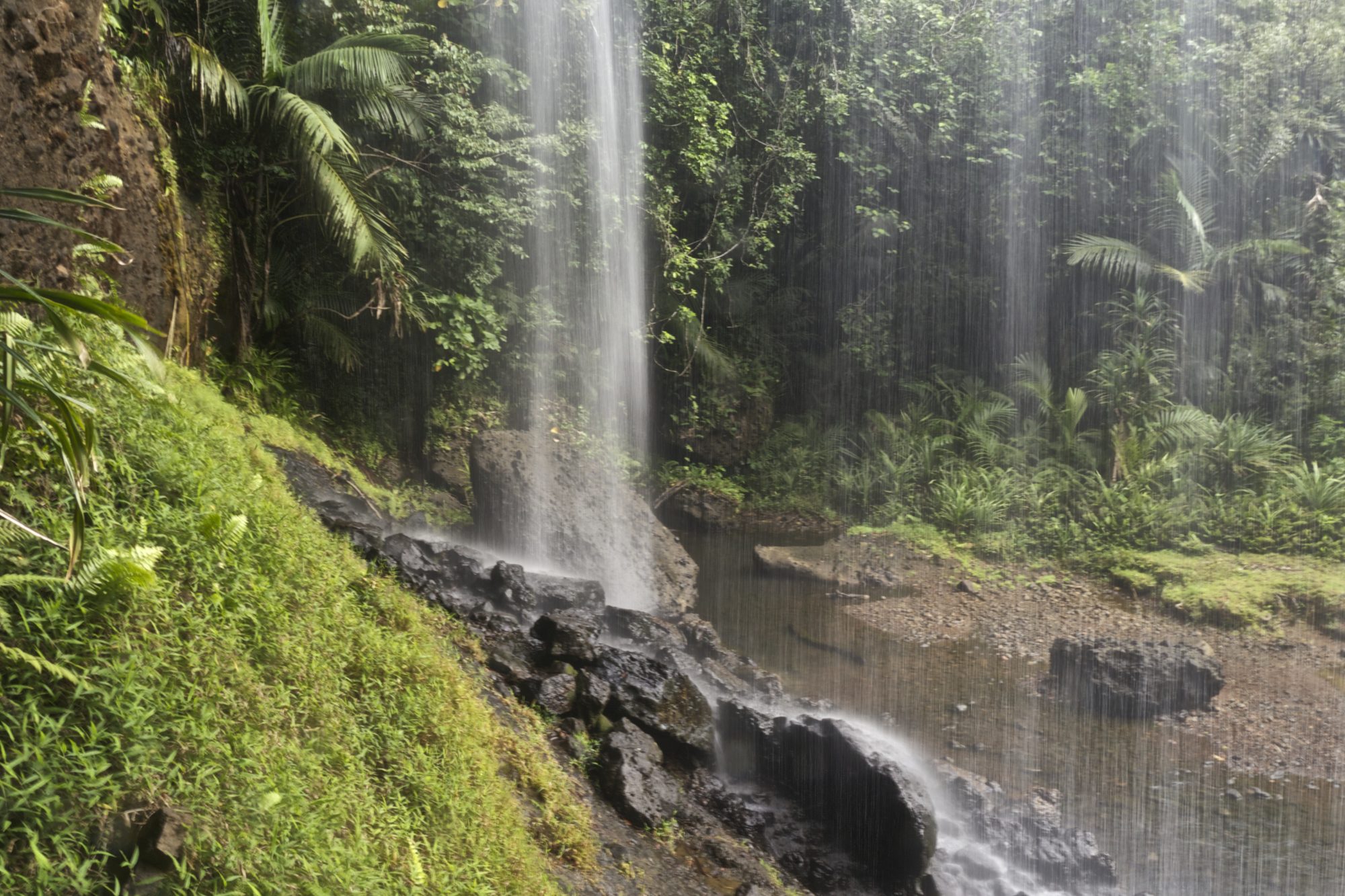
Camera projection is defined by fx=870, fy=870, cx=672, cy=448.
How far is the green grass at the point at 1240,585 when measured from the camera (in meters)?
11.2

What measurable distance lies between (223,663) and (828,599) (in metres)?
9.93

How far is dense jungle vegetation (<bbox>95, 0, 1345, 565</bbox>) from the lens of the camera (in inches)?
464

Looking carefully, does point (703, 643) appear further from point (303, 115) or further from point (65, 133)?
point (65, 133)

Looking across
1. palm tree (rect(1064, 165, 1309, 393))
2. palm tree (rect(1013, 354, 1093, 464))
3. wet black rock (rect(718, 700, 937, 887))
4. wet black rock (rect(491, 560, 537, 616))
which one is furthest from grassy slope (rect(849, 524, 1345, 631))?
wet black rock (rect(491, 560, 537, 616))

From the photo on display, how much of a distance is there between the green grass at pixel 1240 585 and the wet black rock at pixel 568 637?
8.67 metres

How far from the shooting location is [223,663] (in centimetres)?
297

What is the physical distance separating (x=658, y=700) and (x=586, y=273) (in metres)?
8.28

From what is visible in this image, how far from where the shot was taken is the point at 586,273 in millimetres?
13336

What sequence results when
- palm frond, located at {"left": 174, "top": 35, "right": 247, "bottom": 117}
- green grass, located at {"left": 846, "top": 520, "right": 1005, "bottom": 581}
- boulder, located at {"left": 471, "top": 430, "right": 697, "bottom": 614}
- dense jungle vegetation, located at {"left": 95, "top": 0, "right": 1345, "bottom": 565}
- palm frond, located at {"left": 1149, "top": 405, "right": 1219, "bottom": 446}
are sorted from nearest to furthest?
palm frond, located at {"left": 174, "top": 35, "right": 247, "bottom": 117} → boulder, located at {"left": 471, "top": 430, "right": 697, "bottom": 614} → dense jungle vegetation, located at {"left": 95, "top": 0, "right": 1345, "bottom": 565} → green grass, located at {"left": 846, "top": 520, "right": 1005, "bottom": 581} → palm frond, located at {"left": 1149, "top": 405, "right": 1219, "bottom": 446}

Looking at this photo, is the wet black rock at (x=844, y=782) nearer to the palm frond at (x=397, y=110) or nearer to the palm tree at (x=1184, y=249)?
the palm frond at (x=397, y=110)

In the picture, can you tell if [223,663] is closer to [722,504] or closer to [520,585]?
[520,585]

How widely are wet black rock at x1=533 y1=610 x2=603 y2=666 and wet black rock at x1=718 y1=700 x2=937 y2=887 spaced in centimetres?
129

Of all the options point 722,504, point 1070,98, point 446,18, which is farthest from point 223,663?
point 1070,98

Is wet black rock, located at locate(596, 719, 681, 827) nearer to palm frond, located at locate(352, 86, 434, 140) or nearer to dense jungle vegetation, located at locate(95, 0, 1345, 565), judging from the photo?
dense jungle vegetation, located at locate(95, 0, 1345, 565)
